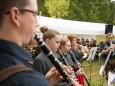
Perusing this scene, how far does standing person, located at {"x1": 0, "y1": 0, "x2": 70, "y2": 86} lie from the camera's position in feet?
4.07

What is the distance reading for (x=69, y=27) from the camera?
13.2m

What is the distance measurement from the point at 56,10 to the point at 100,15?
28.4 feet

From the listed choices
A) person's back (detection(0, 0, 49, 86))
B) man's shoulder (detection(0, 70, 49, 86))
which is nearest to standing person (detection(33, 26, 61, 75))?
person's back (detection(0, 0, 49, 86))

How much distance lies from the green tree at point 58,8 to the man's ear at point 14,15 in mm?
38074

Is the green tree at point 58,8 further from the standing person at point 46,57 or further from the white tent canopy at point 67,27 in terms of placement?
the standing person at point 46,57

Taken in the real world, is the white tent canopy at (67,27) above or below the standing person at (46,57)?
below

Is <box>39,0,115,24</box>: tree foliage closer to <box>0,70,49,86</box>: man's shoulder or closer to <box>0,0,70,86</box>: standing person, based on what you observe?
<box>0,0,70,86</box>: standing person

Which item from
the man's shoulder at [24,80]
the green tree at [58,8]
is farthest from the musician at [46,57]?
the green tree at [58,8]

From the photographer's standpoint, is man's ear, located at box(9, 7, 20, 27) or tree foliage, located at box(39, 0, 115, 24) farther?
tree foliage, located at box(39, 0, 115, 24)

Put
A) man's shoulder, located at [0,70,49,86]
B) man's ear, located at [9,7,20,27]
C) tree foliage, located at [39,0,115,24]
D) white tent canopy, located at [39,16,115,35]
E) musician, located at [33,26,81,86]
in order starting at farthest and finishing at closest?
tree foliage, located at [39,0,115,24], white tent canopy, located at [39,16,115,35], musician, located at [33,26,81,86], man's ear, located at [9,7,20,27], man's shoulder, located at [0,70,49,86]

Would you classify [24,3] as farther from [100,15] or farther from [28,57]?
[100,15]

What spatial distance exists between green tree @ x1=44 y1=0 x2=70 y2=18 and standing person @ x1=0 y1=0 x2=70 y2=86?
1498 inches

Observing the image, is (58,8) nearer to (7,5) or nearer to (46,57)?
(46,57)

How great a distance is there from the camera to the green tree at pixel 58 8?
130 feet
